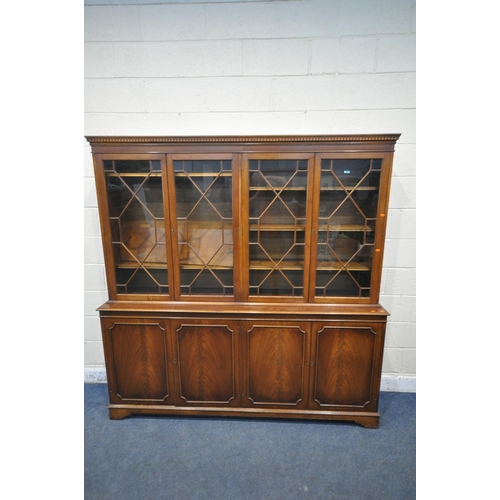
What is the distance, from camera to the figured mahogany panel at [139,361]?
1.77m

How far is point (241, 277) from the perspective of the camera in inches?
68.1

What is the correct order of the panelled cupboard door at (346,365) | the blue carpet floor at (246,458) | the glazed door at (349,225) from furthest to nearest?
1. the panelled cupboard door at (346,365)
2. the glazed door at (349,225)
3. the blue carpet floor at (246,458)

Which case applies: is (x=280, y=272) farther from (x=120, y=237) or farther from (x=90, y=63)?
(x=90, y=63)

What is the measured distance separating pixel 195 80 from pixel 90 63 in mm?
760

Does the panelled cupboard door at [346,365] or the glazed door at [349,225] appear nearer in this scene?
the glazed door at [349,225]

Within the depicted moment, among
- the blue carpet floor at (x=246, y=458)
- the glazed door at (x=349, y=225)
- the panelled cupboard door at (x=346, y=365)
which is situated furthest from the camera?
the panelled cupboard door at (x=346, y=365)

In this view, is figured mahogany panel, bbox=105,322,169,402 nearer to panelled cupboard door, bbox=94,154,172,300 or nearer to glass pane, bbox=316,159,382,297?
panelled cupboard door, bbox=94,154,172,300

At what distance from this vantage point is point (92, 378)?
2.23 m

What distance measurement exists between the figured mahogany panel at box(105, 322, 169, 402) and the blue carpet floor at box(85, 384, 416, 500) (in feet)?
0.74

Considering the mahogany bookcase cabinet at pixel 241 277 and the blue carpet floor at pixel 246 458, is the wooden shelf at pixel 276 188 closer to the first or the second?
the mahogany bookcase cabinet at pixel 241 277

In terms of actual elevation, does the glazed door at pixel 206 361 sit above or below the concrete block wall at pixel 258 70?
below

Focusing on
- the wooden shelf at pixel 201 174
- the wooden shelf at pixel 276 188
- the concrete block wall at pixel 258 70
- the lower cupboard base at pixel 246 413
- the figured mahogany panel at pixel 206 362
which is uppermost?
the concrete block wall at pixel 258 70

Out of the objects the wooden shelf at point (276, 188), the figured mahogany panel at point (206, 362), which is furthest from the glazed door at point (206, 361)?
the wooden shelf at point (276, 188)

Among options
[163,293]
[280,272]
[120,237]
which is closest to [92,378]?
[163,293]
